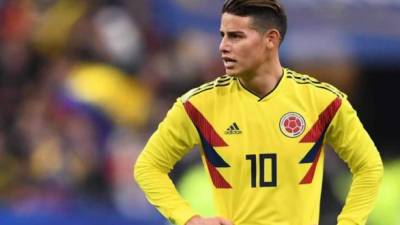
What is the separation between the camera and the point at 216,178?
7.52m

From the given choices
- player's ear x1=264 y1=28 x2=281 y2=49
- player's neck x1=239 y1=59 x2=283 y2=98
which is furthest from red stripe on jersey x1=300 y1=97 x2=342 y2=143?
player's ear x1=264 y1=28 x2=281 y2=49

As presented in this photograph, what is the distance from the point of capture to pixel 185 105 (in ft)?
24.5

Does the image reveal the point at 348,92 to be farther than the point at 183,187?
Yes

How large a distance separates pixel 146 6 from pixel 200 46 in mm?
705

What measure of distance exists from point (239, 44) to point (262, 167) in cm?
63

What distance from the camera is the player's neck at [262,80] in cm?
751

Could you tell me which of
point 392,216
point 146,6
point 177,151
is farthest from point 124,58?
point 177,151

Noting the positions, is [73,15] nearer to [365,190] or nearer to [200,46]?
[200,46]

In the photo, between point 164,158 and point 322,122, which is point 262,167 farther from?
point 164,158

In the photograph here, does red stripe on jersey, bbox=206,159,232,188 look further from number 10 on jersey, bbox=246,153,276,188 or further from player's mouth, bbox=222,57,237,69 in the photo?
player's mouth, bbox=222,57,237,69

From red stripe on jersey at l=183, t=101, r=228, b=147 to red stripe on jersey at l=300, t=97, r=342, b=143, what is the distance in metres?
0.42

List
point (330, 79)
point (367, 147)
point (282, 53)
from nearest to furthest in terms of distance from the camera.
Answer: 1. point (367, 147)
2. point (282, 53)
3. point (330, 79)

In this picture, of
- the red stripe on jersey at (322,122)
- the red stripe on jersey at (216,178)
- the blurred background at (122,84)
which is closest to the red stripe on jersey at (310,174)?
the red stripe on jersey at (322,122)

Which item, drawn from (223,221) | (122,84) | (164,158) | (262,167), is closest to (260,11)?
(262,167)
